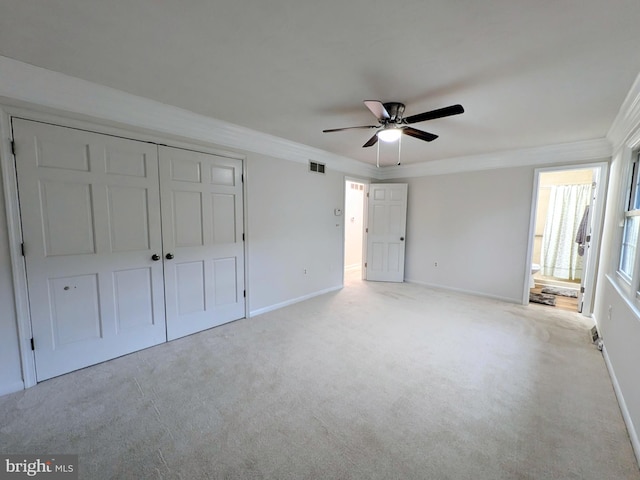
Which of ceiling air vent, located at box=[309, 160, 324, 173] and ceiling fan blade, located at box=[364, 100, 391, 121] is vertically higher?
ceiling fan blade, located at box=[364, 100, 391, 121]

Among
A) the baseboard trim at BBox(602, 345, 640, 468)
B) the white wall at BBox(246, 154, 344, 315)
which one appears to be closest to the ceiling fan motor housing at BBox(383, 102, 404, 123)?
the white wall at BBox(246, 154, 344, 315)

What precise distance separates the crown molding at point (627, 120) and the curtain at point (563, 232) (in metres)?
2.89

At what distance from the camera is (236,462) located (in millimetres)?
1509

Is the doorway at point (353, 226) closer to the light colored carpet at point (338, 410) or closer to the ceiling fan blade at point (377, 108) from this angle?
the light colored carpet at point (338, 410)

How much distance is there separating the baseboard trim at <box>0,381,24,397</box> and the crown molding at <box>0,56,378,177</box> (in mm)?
2125

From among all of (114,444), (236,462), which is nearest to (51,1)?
(114,444)

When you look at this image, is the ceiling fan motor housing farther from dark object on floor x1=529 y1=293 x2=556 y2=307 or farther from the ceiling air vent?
dark object on floor x1=529 y1=293 x2=556 y2=307

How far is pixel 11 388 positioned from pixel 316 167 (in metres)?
3.98

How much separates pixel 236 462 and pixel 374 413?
931 millimetres

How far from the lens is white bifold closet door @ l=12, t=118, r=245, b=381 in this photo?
7.04ft

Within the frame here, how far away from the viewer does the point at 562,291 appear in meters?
4.95

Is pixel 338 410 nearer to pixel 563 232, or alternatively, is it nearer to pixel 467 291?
pixel 467 291

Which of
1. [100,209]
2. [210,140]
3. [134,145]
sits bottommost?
[100,209]

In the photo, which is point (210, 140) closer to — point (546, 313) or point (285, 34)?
point (285, 34)
